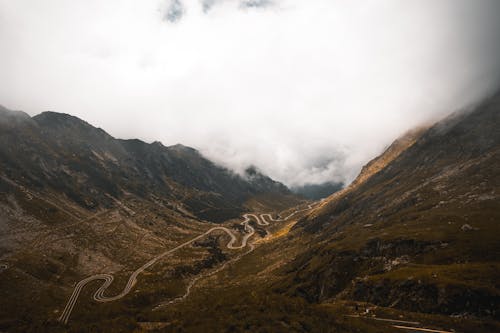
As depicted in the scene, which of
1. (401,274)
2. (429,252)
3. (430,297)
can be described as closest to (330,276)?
(401,274)

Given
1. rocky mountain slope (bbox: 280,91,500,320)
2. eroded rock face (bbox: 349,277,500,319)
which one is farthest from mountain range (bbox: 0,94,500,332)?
rocky mountain slope (bbox: 280,91,500,320)

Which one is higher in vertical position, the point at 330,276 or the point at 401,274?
the point at 401,274

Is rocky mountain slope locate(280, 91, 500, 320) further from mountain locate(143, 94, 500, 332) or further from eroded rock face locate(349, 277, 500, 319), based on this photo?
mountain locate(143, 94, 500, 332)

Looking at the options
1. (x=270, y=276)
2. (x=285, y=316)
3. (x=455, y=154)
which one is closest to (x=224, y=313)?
(x=285, y=316)

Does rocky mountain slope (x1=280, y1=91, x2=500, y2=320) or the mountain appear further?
rocky mountain slope (x1=280, y1=91, x2=500, y2=320)

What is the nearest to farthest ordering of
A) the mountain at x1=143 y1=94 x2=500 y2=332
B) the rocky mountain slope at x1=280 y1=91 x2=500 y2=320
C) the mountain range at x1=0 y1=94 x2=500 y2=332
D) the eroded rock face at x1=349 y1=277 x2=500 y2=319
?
the mountain at x1=143 y1=94 x2=500 y2=332 → the eroded rock face at x1=349 y1=277 x2=500 y2=319 → the mountain range at x1=0 y1=94 x2=500 y2=332 → the rocky mountain slope at x1=280 y1=91 x2=500 y2=320

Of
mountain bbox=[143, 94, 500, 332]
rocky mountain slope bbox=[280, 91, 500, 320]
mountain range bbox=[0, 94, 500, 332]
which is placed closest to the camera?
mountain bbox=[143, 94, 500, 332]

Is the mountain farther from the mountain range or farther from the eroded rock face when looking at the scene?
the mountain range

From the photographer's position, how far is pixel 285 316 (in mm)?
52375

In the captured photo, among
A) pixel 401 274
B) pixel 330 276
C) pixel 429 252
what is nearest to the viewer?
pixel 401 274

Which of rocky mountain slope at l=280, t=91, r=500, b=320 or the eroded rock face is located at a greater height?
rocky mountain slope at l=280, t=91, r=500, b=320

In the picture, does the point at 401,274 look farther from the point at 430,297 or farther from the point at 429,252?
the point at 429,252

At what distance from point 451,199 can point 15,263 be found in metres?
217

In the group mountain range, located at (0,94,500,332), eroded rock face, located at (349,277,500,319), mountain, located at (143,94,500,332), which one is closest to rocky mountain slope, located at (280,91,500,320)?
eroded rock face, located at (349,277,500,319)
